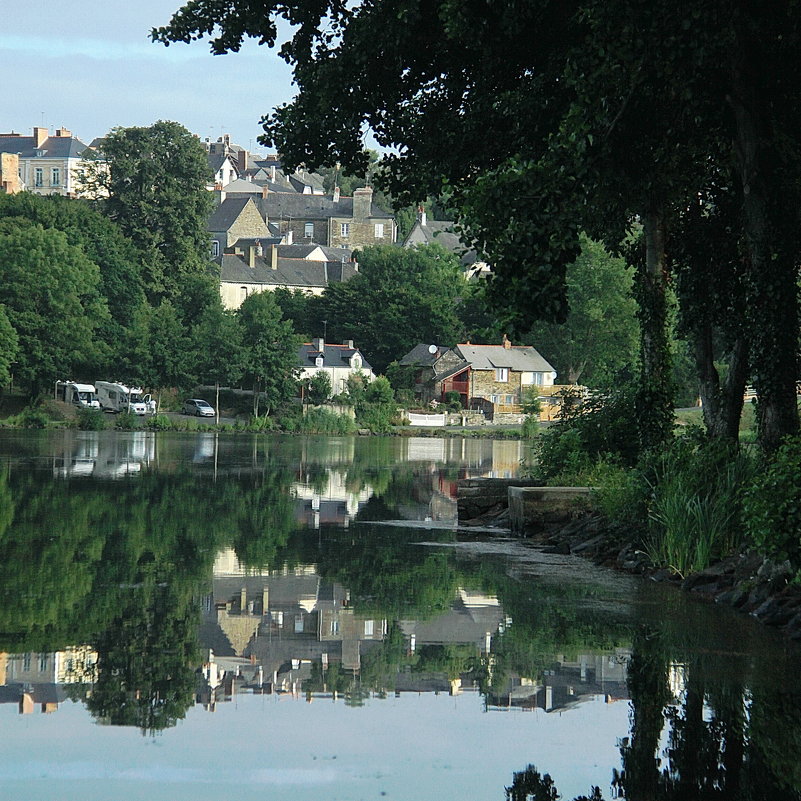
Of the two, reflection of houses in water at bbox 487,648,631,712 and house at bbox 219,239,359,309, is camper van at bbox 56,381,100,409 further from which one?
reflection of houses in water at bbox 487,648,631,712

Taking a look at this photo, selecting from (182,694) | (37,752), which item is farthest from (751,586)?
(37,752)

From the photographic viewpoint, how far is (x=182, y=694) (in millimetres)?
9250

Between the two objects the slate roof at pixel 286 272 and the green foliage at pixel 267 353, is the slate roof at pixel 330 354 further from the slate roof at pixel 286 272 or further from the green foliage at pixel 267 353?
the slate roof at pixel 286 272

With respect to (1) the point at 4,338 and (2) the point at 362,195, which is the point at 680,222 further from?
(2) the point at 362,195

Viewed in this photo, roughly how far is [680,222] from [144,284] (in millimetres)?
86587

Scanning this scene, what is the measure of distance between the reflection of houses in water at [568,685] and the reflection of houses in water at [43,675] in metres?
2.94

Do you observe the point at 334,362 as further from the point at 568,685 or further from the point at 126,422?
the point at 568,685

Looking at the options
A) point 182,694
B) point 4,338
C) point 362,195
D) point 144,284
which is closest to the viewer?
point 182,694

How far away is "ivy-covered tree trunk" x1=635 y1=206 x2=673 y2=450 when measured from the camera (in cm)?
2077

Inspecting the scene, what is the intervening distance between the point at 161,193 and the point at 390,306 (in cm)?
2180

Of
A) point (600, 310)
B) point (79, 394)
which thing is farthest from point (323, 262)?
point (79, 394)

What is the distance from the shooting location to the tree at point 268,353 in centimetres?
9512

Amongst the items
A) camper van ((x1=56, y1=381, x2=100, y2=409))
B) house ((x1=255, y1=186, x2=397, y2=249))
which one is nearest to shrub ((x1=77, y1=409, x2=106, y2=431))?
camper van ((x1=56, y1=381, x2=100, y2=409))

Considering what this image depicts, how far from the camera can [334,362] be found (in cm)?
A: 10850
